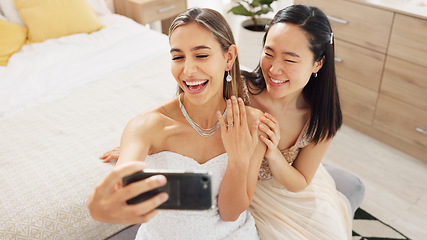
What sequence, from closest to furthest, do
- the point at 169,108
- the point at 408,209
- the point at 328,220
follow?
the point at 169,108
the point at 328,220
the point at 408,209

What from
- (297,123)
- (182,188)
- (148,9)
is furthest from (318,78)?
(148,9)

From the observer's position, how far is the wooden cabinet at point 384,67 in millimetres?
2335

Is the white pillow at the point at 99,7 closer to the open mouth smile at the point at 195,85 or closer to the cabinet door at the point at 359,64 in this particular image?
the cabinet door at the point at 359,64

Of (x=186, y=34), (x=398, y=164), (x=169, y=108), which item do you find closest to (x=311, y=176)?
(x=169, y=108)

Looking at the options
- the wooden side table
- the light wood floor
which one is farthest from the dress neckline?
the wooden side table

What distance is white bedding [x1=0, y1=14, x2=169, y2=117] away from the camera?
223 cm

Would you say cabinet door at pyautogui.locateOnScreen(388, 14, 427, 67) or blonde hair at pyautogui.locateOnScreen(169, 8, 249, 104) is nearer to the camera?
blonde hair at pyautogui.locateOnScreen(169, 8, 249, 104)

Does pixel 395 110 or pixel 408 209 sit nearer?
pixel 408 209

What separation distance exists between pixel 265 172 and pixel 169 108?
1.45 feet

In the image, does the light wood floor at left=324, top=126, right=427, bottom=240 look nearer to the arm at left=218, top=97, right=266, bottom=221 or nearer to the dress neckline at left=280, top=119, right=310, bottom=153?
the dress neckline at left=280, top=119, right=310, bottom=153

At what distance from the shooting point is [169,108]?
4.33 ft

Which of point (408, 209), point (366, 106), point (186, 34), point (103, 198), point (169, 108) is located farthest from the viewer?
point (366, 106)

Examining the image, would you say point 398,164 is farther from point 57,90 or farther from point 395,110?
point 57,90

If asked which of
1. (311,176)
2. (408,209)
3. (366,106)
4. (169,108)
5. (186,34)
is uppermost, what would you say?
(186,34)
